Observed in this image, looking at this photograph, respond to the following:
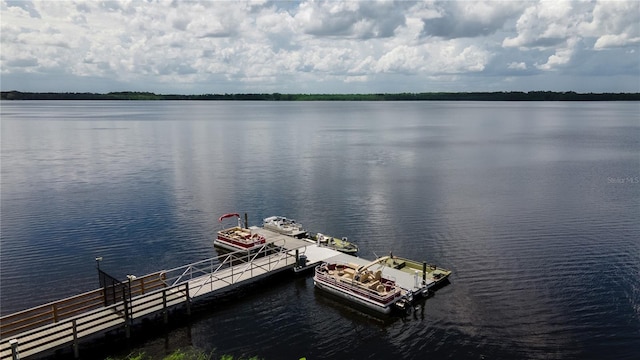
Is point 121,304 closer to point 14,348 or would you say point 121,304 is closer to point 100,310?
point 100,310

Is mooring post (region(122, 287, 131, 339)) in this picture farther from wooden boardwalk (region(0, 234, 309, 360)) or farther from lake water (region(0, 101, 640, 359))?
lake water (region(0, 101, 640, 359))

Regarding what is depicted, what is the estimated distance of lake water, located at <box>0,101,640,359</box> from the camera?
91.7ft

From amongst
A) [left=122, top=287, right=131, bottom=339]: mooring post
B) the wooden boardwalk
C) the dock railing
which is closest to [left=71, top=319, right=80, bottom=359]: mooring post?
the wooden boardwalk

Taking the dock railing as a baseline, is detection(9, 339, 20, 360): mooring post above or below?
above

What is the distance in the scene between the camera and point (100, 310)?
27.1 meters

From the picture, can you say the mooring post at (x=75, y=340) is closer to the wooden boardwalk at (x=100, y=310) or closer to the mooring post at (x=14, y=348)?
the wooden boardwalk at (x=100, y=310)

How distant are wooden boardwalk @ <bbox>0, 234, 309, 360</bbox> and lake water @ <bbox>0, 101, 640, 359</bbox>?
5.19 ft

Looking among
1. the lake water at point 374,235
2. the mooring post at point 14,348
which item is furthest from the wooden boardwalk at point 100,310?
the lake water at point 374,235

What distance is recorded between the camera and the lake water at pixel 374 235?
91.7ft

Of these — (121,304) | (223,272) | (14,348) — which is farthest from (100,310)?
(223,272)

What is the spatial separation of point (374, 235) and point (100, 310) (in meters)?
25.6

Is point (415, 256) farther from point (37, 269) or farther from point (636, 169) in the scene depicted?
point (636, 169)

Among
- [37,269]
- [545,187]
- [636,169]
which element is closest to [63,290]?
[37,269]

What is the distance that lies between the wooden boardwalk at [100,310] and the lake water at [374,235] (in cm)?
158
